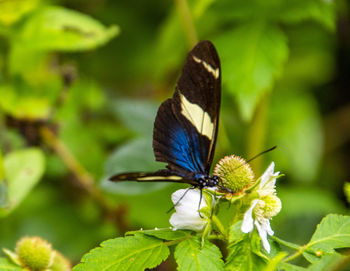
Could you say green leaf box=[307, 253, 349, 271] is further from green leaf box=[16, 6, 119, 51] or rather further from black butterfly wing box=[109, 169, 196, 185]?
green leaf box=[16, 6, 119, 51]

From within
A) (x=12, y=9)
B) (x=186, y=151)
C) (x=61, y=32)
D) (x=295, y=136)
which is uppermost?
(x=12, y=9)

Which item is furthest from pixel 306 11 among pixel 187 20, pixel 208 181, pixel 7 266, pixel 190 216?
pixel 7 266

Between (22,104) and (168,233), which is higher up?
(22,104)

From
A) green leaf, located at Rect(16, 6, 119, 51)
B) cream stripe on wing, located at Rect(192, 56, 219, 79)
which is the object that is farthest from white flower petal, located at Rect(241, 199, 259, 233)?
green leaf, located at Rect(16, 6, 119, 51)

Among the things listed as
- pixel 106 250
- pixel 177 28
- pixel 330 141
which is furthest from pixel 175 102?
pixel 330 141

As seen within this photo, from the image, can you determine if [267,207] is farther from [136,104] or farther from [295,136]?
[295,136]

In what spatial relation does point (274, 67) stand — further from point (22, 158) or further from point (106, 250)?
point (106, 250)

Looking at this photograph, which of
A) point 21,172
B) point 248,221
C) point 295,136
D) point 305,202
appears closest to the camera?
point 248,221
